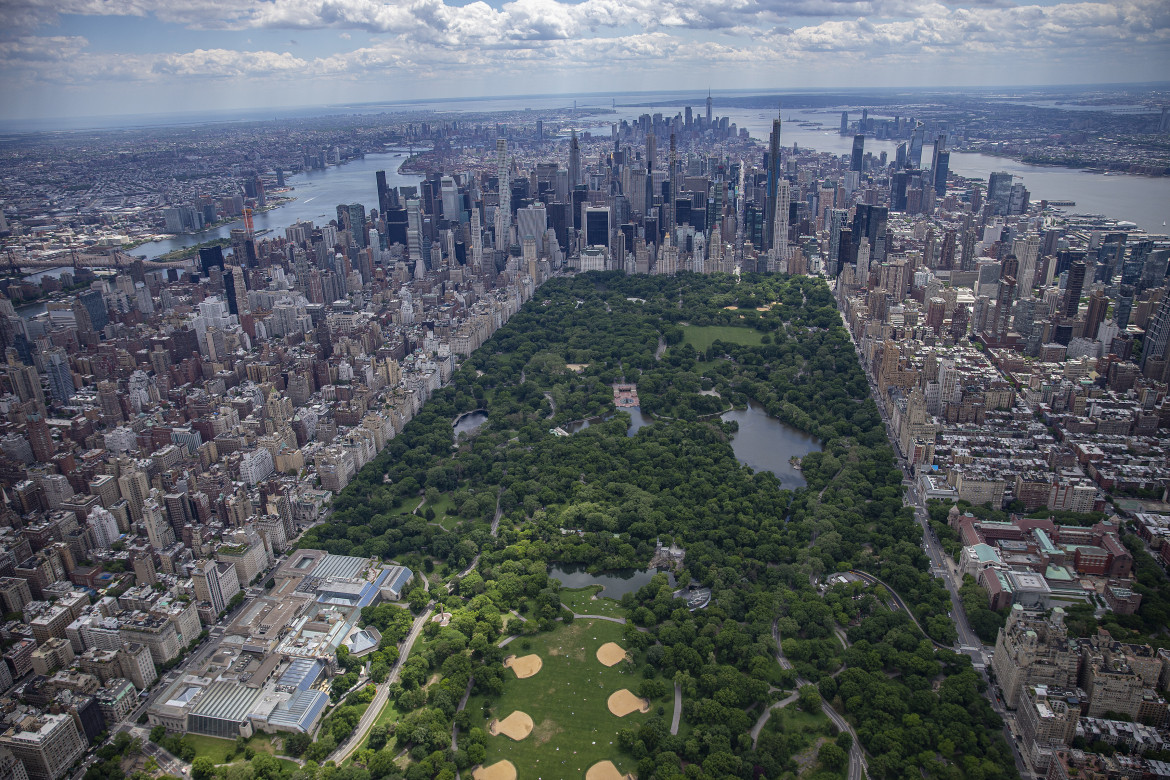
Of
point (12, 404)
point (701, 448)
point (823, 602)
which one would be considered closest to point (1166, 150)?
point (701, 448)

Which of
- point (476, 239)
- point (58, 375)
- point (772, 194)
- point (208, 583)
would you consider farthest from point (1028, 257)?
point (58, 375)

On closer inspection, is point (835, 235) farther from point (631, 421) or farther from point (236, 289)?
point (236, 289)

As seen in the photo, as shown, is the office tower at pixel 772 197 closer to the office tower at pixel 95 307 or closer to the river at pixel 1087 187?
the river at pixel 1087 187

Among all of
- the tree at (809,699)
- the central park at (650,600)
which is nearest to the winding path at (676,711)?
the central park at (650,600)

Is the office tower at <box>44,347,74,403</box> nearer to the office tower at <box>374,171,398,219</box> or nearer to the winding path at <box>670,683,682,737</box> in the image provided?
the winding path at <box>670,683,682,737</box>

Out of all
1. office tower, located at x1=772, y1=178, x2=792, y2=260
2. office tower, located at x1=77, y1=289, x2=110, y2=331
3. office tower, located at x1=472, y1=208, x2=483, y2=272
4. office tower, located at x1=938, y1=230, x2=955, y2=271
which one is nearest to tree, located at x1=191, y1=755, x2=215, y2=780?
office tower, located at x1=77, y1=289, x2=110, y2=331

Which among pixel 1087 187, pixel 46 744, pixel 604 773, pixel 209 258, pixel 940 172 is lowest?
pixel 604 773
